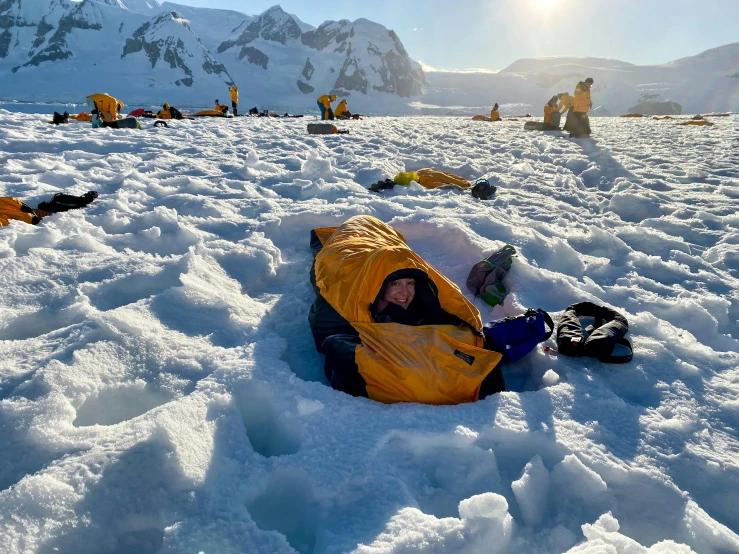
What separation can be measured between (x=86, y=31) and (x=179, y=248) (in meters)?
95.2

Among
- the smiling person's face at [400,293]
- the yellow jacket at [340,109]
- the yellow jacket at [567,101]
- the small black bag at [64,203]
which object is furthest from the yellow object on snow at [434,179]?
the yellow jacket at [340,109]

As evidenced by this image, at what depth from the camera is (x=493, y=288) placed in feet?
10.00

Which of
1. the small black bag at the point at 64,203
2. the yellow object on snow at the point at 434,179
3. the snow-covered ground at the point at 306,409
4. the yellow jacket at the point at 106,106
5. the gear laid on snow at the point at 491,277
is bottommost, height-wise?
the snow-covered ground at the point at 306,409

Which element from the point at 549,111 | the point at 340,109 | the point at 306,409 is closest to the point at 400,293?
the point at 306,409

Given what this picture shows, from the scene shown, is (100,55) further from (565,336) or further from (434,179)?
(565,336)

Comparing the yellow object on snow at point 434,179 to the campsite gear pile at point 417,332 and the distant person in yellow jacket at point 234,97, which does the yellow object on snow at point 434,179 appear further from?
the distant person in yellow jacket at point 234,97

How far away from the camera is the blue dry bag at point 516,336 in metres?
2.32

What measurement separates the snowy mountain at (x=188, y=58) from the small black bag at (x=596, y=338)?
62.8m

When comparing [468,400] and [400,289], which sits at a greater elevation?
[400,289]

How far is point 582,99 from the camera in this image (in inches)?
417

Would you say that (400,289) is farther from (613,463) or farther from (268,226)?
(268,226)

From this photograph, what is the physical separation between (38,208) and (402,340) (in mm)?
3877

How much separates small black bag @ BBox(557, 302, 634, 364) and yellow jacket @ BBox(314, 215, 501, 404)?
1.78ft

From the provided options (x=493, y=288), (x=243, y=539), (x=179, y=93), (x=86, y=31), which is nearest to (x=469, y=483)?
(x=243, y=539)
